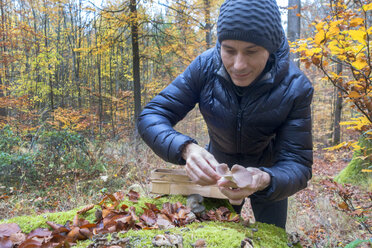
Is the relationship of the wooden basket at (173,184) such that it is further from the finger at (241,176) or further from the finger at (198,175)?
the finger at (241,176)

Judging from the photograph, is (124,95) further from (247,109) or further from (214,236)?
(214,236)

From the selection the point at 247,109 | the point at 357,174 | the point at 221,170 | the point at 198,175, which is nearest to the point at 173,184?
the point at 198,175

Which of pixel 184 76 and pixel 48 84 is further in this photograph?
pixel 48 84

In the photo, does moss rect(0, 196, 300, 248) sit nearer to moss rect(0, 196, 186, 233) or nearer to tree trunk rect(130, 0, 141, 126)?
moss rect(0, 196, 186, 233)

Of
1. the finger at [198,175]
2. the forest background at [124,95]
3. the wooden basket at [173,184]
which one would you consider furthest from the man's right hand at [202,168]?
the forest background at [124,95]

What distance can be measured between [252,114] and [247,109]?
48 mm

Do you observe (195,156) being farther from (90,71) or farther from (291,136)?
(90,71)

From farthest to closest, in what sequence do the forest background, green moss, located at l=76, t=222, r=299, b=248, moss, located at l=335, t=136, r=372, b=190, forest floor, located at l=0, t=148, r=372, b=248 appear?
moss, located at l=335, t=136, r=372, b=190, forest floor, located at l=0, t=148, r=372, b=248, the forest background, green moss, located at l=76, t=222, r=299, b=248

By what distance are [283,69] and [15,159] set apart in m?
6.07

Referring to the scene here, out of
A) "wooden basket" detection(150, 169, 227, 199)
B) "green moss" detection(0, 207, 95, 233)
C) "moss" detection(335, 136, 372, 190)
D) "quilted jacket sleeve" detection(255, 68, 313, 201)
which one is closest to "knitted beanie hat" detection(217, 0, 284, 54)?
"quilted jacket sleeve" detection(255, 68, 313, 201)

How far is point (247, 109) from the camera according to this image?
5.85 ft

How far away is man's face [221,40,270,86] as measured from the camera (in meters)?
1.49

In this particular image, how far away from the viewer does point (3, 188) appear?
5.44 metres

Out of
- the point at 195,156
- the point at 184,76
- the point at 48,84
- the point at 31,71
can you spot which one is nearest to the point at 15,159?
the point at 184,76
